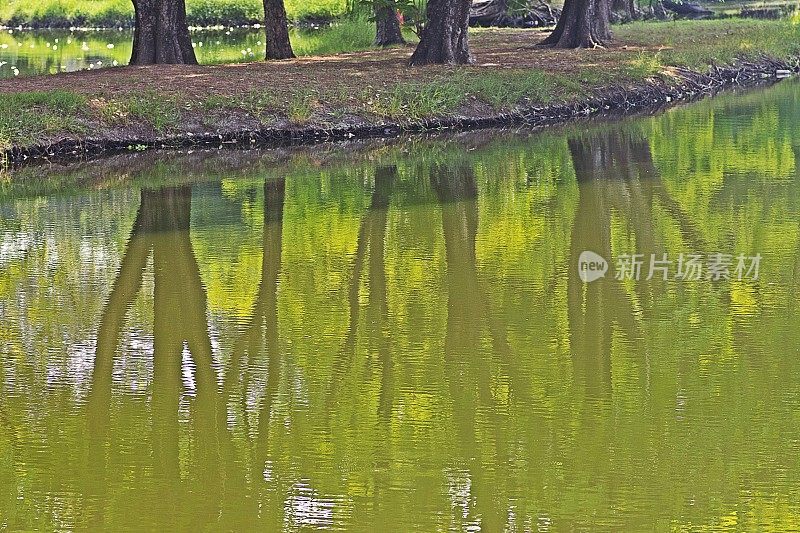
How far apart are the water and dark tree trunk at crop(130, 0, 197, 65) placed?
10.0m

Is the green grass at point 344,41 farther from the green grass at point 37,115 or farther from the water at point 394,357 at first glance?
the water at point 394,357

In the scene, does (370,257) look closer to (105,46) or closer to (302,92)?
(302,92)

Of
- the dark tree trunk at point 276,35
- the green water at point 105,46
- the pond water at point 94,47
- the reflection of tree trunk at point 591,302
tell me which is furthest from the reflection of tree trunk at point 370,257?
the pond water at point 94,47

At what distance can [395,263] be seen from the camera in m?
13.0

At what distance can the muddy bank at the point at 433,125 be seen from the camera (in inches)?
769

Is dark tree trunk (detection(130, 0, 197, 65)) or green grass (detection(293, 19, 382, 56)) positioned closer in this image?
dark tree trunk (detection(130, 0, 197, 65))

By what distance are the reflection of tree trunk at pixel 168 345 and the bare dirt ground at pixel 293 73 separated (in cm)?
676

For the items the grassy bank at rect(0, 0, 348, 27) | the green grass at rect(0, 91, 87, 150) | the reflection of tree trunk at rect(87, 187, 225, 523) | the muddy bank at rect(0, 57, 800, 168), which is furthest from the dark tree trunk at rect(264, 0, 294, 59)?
the grassy bank at rect(0, 0, 348, 27)

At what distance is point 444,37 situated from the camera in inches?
1078

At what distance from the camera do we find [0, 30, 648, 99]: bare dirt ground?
22250 millimetres

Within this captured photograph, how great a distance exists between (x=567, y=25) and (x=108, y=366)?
2548cm

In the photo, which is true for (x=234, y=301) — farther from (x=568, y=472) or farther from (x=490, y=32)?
(x=490, y=32)

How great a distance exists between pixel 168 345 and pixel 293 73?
15333mm

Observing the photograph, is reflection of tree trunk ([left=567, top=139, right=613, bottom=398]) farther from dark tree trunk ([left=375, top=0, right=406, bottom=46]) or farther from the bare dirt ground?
dark tree trunk ([left=375, top=0, right=406, bottom=46])
